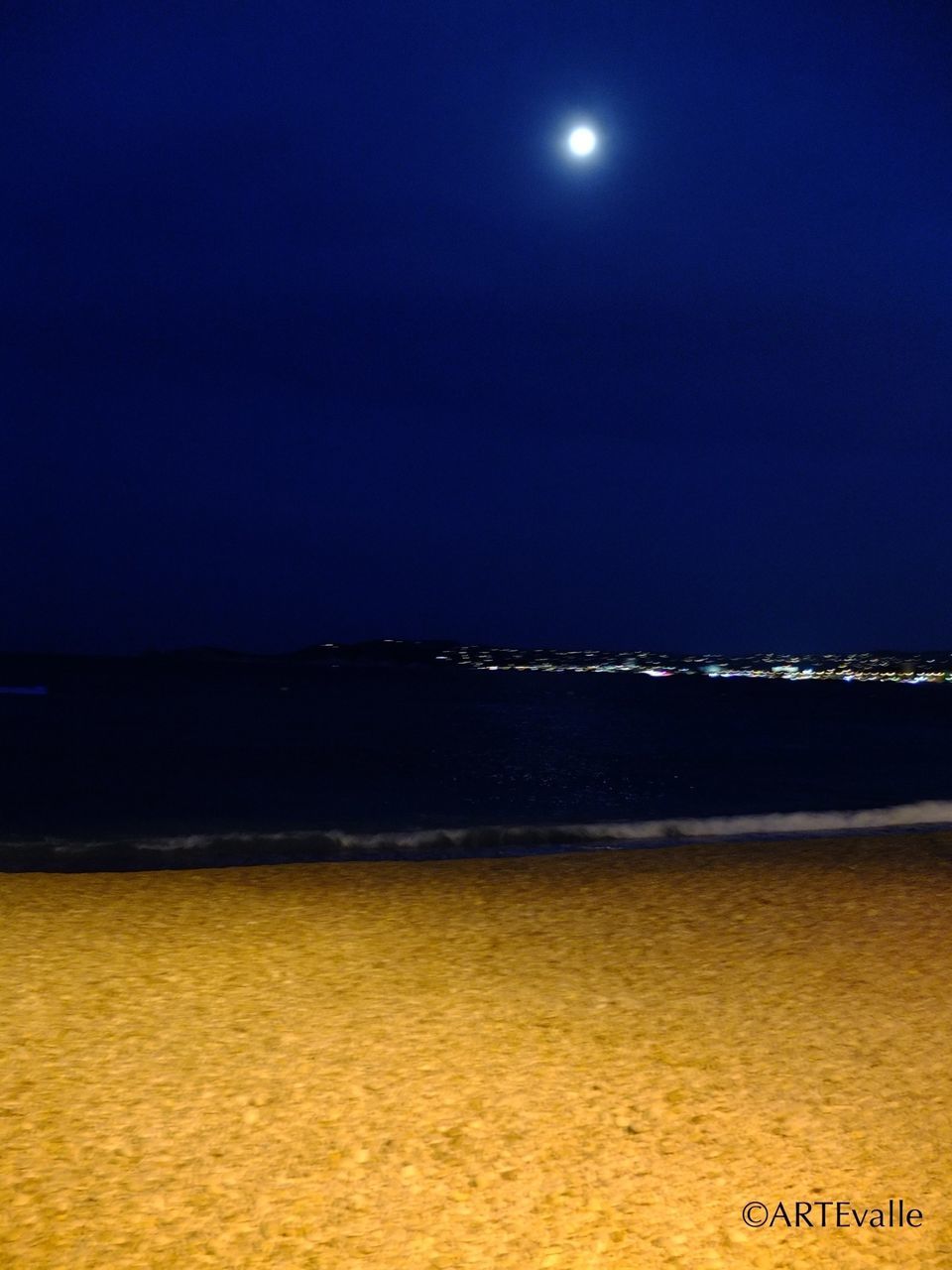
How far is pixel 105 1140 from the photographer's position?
3717 mm

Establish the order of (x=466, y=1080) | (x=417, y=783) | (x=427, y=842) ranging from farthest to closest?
(x=417, y=783), (x=427, y=842), (x=466, y=1080)

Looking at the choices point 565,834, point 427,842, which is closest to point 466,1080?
point 565,834

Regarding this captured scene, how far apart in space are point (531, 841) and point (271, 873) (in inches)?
159

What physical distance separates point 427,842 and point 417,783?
12224mm

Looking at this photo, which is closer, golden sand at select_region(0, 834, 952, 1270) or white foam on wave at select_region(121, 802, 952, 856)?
golden sand at select_region(0, 834, 952, 1270)

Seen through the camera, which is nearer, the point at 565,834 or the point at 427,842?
the point at 565,834

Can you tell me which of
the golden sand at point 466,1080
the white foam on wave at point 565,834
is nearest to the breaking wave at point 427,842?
the white foam on wave at point 565,834

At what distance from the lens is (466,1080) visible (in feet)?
14.0

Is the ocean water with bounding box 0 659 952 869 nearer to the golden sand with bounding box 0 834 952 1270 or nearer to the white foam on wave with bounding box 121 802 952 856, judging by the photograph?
the white foam on wave with bounding box 121 802 952 856

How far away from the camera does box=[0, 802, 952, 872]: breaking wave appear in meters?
11.2

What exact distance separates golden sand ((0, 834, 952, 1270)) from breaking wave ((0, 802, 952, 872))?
3581 millimetres

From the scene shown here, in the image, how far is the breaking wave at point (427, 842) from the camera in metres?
11.2

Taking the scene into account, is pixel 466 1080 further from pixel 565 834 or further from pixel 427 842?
pixel 427 842

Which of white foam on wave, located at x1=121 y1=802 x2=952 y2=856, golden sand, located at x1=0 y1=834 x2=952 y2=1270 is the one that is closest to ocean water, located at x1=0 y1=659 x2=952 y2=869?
white foam on wave, located at x1=121 y1=802 x2=952 y2=856
